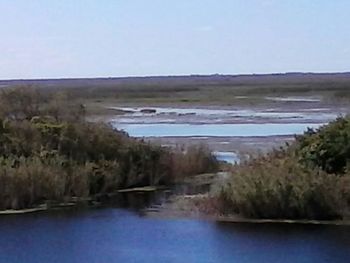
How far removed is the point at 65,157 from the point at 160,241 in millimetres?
10589

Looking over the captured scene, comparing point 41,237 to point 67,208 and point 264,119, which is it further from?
point 264,119

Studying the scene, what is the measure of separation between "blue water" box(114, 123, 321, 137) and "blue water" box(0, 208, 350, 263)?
2296cm

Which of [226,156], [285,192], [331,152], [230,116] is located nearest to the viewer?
[285,192]

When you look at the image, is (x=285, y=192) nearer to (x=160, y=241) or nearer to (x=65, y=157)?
(x=160, y=241)

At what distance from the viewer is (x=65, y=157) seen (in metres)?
36.9

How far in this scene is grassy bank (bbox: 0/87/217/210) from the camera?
3419 cm

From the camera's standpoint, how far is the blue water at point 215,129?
177 ft

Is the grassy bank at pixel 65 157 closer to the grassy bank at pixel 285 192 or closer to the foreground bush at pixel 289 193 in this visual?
the grassy bank at pixel 285 192

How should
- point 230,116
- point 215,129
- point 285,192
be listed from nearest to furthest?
point 285,192 < point 215,129 < point 230,116

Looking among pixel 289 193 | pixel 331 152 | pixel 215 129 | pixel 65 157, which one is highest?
pixel 331 152

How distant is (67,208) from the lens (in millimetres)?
33281

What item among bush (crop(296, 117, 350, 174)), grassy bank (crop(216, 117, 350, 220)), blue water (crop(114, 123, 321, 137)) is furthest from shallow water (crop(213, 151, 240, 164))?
grassy bank (crop(216, 117, 350, 220))

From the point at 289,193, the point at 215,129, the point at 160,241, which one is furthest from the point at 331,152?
the point at 215,129

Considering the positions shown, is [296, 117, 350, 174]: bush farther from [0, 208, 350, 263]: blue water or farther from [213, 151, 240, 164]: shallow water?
[213, 151, 240, 164]: shallow water
